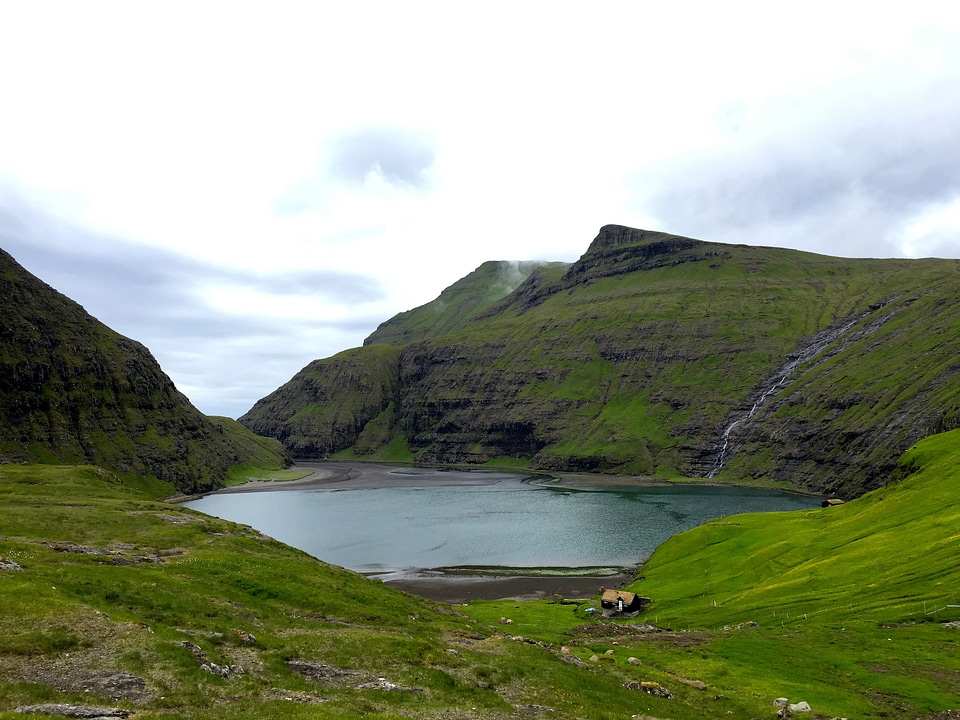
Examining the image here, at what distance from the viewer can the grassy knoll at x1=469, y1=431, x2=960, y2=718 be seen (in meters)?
39.9

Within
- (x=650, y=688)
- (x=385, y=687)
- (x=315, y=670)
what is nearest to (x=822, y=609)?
(x=650, y=688)

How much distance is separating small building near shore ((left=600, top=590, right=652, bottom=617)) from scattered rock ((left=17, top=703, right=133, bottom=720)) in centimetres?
6610

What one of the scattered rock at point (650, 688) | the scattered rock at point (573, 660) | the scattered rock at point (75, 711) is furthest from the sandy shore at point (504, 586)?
the scattered rock at point (75, 711)

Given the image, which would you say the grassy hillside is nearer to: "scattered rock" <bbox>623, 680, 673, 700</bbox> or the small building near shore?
"scattered rock" <bbox>623, 680, 673, 700</bbox>

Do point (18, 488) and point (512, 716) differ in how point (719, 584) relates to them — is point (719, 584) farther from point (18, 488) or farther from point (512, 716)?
point (18, 488)

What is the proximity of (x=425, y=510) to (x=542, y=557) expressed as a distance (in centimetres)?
7903

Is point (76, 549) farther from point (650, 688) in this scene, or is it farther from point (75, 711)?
point (650, 688)

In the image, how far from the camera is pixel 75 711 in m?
20.7

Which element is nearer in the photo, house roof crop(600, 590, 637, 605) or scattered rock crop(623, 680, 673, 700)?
scattered rock crop(623, 680, 673, 700)

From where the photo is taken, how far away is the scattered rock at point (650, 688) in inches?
1444

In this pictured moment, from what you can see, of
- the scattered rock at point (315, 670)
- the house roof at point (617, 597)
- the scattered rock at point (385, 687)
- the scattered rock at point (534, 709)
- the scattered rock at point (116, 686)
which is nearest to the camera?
the scattered rock at point (116, 686)

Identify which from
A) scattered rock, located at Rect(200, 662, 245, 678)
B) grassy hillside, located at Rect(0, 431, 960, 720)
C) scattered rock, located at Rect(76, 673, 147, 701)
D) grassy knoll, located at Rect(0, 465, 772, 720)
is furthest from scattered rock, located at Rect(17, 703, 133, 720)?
scattered rock, located at Rect(200, 662, 245, 678)

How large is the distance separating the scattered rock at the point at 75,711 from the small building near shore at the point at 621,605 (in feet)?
217

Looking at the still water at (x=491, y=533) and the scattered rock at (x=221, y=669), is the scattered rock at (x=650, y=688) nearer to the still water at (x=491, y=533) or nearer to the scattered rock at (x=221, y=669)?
the scattered rock at (x=221, y=669)
